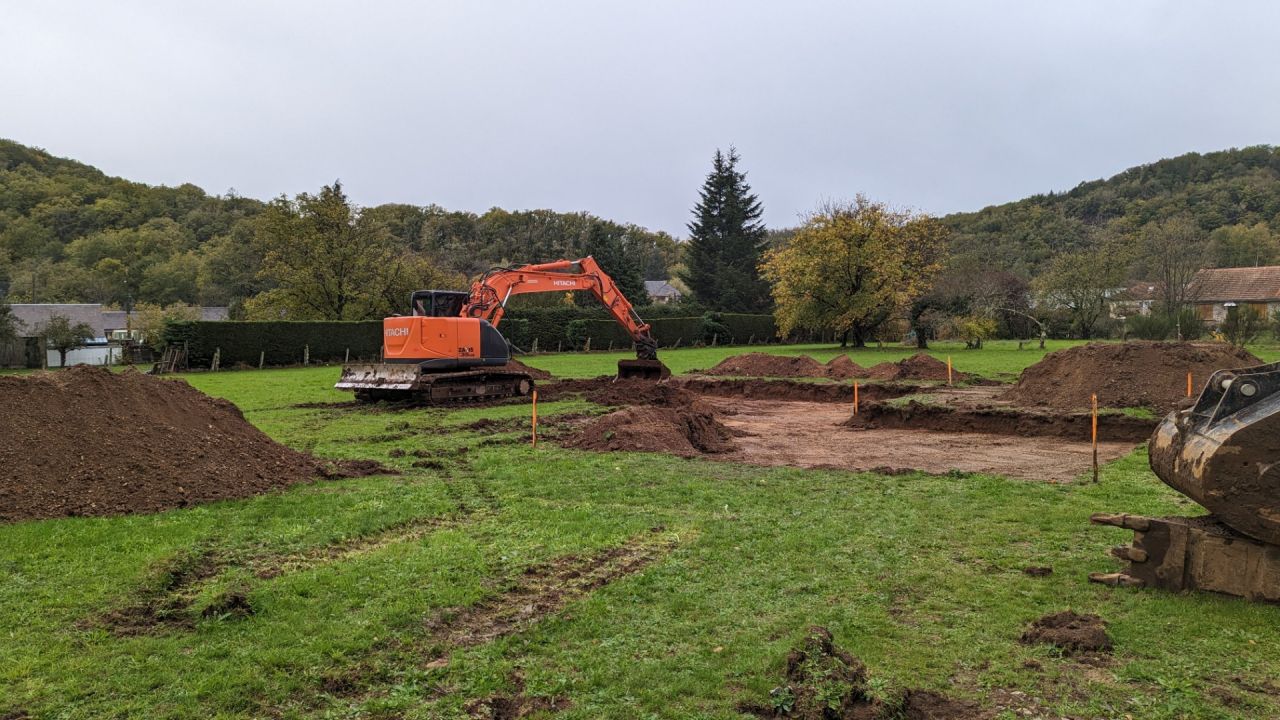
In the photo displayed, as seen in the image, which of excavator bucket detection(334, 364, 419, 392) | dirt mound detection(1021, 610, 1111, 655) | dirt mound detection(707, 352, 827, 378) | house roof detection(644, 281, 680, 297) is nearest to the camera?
dirt mound detection(1021, 610, 1111, 655)

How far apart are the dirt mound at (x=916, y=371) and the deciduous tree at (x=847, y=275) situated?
1374 centimetres

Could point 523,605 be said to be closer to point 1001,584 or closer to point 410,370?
point 1001,584

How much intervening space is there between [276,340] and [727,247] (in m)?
42.4

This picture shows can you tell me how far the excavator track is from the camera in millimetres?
19125

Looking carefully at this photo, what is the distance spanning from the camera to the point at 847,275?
137 ft

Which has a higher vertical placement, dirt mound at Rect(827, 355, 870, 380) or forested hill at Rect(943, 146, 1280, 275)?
forested hill at Rect(943, 146, 1280, 275)

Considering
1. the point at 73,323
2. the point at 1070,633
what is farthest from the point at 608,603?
the point at 73,323

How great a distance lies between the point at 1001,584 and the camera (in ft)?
19.4

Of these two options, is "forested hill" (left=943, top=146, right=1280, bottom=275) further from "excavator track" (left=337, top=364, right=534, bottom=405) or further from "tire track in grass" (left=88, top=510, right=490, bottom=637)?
"tire track in grass" (left=88, top=510, right=490, bottom=637)

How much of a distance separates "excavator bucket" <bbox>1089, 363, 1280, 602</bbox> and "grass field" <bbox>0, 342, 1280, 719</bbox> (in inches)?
8.3

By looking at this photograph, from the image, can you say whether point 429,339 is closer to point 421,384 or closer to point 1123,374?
point 421,384

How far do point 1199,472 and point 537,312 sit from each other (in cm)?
4434

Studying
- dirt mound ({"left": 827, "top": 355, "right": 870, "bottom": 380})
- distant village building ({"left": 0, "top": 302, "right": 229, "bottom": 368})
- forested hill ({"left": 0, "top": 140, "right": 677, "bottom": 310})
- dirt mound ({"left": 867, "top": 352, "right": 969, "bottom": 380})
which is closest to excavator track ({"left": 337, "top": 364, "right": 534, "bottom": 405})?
dirt mound ({"left": 827, "top": 355, "right": 870, "bottom": 380})

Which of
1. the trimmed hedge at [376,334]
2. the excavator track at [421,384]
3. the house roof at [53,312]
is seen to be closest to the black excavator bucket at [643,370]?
the excavator track at [421,384]
